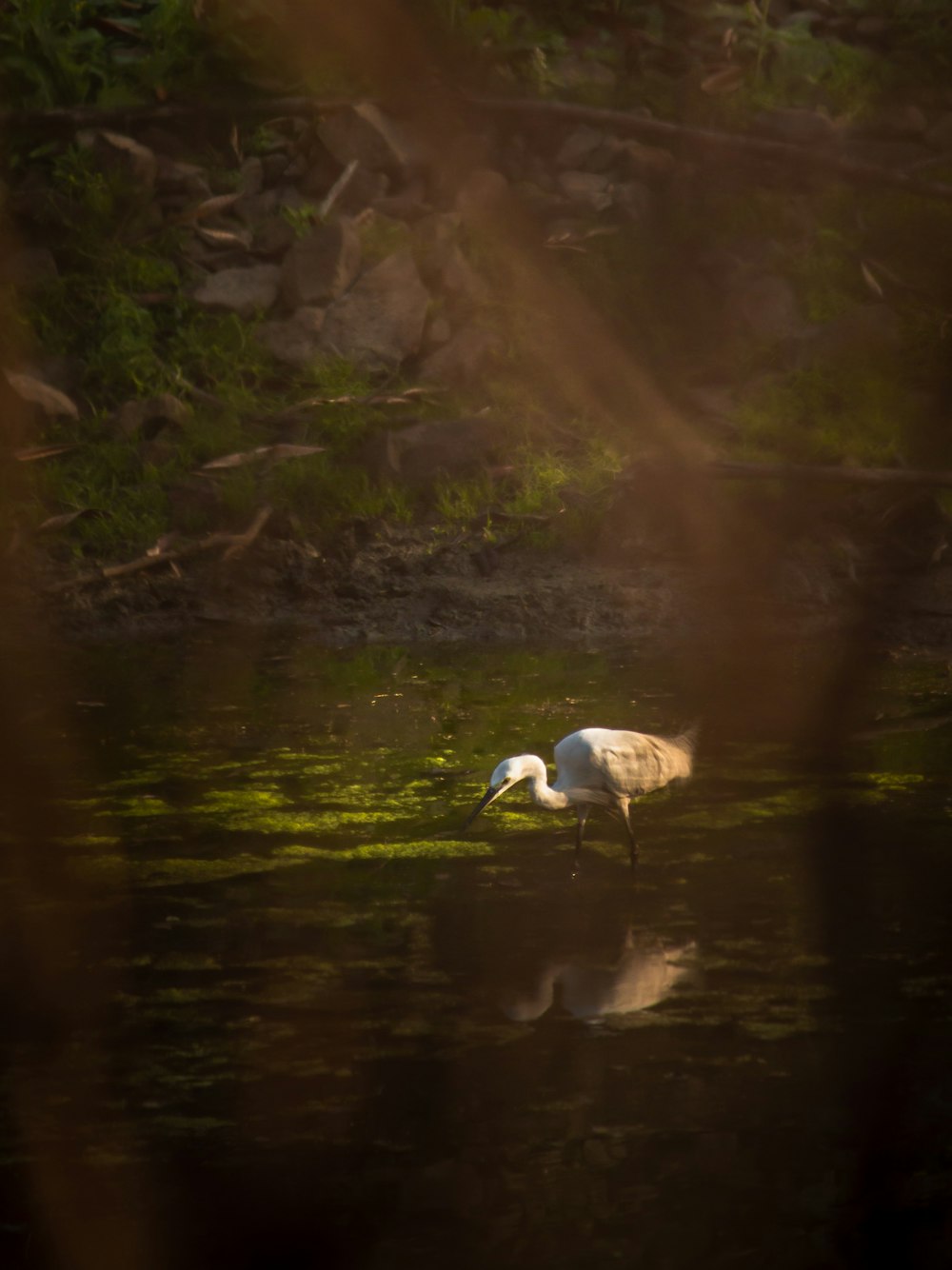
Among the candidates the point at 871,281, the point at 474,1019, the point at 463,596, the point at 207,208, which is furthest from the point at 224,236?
the point at 474,1019

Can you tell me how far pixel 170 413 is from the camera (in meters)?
12.3

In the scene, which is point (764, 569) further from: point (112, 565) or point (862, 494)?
point (112, 565)

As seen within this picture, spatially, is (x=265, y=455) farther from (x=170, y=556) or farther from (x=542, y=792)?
(x=542, y=792)

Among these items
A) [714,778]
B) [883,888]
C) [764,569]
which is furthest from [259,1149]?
[764,569]

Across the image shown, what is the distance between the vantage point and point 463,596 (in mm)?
11125

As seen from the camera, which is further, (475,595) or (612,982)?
(475,595)

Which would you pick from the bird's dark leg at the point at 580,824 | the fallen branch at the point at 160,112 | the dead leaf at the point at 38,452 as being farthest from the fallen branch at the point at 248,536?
the bird's dark leg at the point at 580,824

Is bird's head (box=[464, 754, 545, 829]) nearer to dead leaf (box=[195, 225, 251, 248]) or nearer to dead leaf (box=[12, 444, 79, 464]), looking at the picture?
dead leaf (box=[12, 444, 79, 464])

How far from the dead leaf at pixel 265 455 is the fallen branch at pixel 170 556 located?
1.68 ft

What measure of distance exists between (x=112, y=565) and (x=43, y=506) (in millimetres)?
914

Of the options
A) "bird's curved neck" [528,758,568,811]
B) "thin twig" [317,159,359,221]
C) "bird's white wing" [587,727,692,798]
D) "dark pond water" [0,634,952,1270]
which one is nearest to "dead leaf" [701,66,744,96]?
"thin twig" [317,159,359,221]

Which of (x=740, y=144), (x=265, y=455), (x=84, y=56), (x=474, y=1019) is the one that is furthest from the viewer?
(x=84, y=56)

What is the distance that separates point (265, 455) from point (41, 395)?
70.0 inches

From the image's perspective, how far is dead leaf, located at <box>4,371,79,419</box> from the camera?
12.2 metres
